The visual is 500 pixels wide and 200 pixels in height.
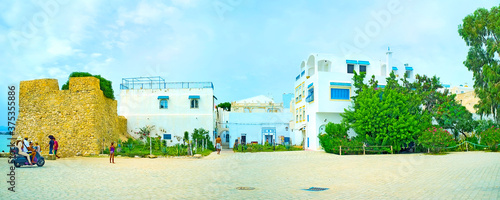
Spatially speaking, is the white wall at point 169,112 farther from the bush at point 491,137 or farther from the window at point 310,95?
the bush at point 491,137

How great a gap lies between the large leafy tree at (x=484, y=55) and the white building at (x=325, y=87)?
270 inches

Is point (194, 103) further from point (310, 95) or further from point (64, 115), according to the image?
point (64, 115)

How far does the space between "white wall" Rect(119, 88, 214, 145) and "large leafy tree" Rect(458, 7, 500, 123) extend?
76.2 feet

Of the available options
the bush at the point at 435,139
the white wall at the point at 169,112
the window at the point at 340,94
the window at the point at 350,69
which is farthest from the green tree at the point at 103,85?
the bush at the point at 435,139

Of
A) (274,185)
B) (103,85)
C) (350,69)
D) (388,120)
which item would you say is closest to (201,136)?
(103,85)

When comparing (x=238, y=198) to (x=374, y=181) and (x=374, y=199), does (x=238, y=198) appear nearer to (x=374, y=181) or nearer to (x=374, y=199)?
(x=374, y=199)

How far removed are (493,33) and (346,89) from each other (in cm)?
1137

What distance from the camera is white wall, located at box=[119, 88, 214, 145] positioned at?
38.8m

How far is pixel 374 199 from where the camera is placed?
891 cm

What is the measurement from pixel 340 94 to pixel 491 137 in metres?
A: 11.2

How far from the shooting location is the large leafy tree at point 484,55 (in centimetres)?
2739

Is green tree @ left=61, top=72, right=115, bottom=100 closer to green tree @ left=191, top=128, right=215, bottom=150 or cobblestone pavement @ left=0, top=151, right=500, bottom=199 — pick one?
green tree @ left=191, top=128, right=215, bottom=150

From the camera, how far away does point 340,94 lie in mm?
32531

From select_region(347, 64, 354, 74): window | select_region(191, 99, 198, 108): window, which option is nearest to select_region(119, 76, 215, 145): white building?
select_region(191, 99, 198, 108): window
